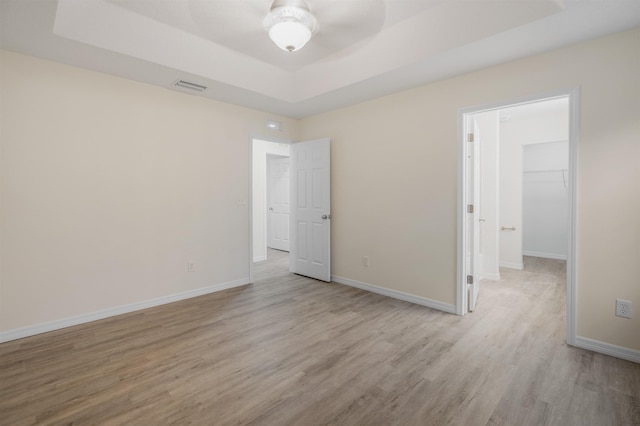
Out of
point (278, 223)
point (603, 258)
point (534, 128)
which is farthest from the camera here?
point (278, 223)

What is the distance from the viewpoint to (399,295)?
3771mm

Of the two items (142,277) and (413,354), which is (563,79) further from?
(142,277)

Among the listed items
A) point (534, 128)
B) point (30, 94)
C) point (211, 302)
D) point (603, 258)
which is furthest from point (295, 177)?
point (534, 128)

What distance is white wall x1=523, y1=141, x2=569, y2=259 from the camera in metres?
6.20

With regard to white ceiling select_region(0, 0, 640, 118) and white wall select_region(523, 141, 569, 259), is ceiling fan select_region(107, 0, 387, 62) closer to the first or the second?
white ceiling select_region(0, 0, 640, 118)

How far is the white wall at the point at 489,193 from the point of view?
4637 millimetres

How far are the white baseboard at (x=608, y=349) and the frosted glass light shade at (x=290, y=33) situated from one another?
3375 millimetres

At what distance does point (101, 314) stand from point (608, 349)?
15.4 feet

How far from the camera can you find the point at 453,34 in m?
2.58

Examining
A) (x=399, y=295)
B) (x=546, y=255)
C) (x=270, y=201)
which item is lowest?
(x=399, y=295)

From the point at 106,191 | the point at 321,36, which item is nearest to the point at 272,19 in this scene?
the point at 321,36

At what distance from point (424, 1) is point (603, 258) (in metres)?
2.60

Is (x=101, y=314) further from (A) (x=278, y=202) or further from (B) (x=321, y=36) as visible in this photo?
(A) (x=278, y=202)

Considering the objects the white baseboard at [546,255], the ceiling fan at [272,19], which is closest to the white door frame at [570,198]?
the ceiling fan at [272,19]
